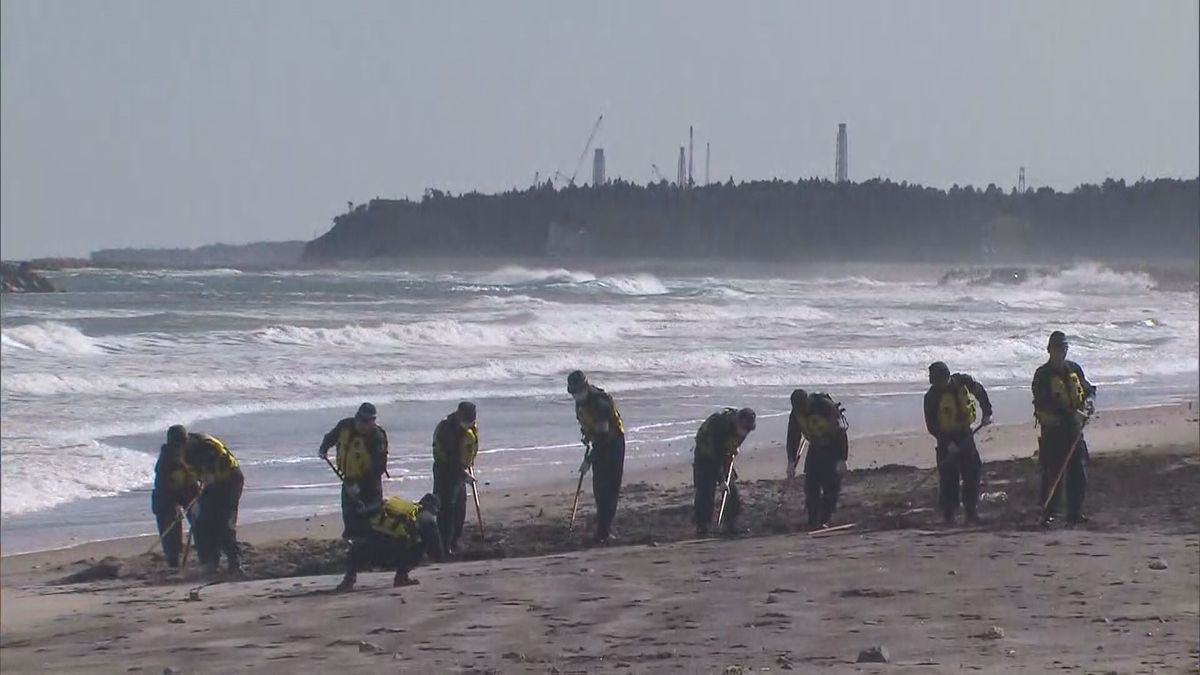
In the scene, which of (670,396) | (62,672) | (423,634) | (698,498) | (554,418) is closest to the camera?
(62,672)

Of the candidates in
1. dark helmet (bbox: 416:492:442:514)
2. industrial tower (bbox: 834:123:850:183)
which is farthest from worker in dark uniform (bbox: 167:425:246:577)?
industrial tower (bbox: 834:123:850:183)

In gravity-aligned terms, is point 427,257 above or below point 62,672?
above

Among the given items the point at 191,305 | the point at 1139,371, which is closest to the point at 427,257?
the point at 1139,371

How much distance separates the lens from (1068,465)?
1203 centimetres

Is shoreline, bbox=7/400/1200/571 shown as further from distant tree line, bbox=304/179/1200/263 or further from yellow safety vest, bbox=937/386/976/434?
yellow safety vest, bbox=937/386/976/434

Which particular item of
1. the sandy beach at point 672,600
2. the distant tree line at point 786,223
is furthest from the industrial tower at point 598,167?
the sandy beach at point 672,600

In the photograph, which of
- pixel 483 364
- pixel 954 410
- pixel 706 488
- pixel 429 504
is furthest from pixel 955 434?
pixel 483 364

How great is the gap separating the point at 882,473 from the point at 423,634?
25.9 ft

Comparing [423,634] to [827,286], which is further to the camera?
[827,286]

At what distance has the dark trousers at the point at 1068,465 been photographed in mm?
12023

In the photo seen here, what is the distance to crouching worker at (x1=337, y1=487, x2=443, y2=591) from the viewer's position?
10.0m

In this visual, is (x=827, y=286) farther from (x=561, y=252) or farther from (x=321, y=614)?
(x=321, y=614)

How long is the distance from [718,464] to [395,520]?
2.94 m

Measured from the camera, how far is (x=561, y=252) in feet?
129
